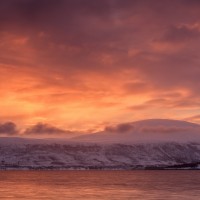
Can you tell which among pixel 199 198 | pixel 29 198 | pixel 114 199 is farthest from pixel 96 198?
pixel 199 198

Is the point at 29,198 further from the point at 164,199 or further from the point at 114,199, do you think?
the point at 164,199

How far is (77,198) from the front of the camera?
2304 inches

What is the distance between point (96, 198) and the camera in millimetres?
58125

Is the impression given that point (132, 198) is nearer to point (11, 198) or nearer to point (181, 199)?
point (181, 199)

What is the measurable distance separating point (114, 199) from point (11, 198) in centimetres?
1293

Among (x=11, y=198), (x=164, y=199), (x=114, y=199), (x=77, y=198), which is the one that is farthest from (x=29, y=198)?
(x=164, y=199)

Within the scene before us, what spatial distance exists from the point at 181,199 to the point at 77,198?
13277 mm

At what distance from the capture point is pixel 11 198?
5647 cm

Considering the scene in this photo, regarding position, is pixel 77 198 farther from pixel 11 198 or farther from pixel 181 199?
pixel 181 199

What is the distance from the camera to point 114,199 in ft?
188

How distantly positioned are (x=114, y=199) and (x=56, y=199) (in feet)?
24.2

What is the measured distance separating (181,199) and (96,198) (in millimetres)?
10779

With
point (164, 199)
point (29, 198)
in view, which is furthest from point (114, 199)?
point (29, 198)

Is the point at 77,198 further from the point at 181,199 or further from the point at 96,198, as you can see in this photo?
the point at 181,199
